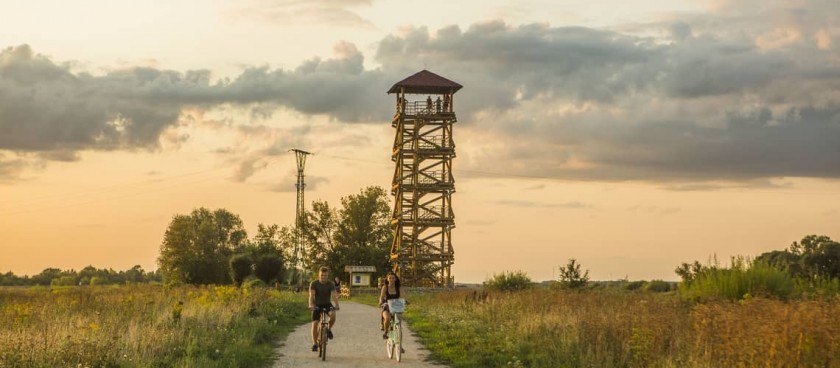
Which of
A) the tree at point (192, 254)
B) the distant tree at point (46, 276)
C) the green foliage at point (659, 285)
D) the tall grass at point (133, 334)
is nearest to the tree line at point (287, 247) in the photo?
the tree at point (192, 254)

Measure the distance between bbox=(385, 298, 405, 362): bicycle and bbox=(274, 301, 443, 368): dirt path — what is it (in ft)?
0.65

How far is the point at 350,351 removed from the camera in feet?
66.7

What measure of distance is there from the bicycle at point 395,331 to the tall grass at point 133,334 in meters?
2.46

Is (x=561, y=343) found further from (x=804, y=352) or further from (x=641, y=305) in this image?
(x=804, y=352)

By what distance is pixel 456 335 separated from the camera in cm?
2306

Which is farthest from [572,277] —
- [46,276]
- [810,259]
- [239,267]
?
[46,276]

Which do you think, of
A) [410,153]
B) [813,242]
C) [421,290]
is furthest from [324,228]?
[813,242]

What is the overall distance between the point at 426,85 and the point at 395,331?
2266 inches

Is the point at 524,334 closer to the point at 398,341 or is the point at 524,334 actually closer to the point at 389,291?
the point at 389,291

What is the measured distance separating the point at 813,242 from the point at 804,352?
75.9 metres

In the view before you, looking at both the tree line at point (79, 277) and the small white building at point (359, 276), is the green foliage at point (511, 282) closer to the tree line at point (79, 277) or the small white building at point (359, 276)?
the small white building at point (359, 276)

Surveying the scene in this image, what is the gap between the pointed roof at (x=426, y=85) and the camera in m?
74.8

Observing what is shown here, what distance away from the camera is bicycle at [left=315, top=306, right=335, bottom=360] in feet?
60.7

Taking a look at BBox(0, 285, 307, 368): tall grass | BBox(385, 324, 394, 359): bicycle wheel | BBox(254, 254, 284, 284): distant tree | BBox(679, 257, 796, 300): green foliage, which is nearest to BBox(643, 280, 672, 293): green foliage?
BBox(0, 285, 307, 368): tall grass
